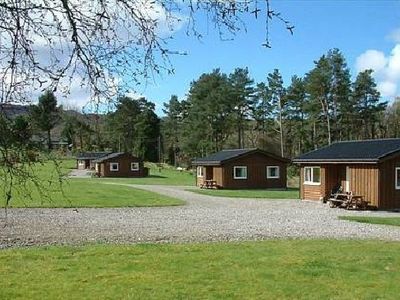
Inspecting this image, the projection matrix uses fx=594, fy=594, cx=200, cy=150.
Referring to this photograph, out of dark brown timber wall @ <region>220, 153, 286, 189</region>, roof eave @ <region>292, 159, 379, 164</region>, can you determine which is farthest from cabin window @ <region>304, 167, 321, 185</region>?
dark brown timber wall @ <region>220, 153, 286, 189</region>

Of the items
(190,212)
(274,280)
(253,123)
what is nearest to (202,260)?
(274,280)

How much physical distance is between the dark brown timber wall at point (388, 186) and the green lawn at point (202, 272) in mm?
16353

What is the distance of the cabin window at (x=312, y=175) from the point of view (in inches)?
1387

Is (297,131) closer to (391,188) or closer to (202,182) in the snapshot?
(202,182)

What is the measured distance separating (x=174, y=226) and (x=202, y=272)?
31.4ft

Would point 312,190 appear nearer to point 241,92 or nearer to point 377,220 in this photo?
point 377,220

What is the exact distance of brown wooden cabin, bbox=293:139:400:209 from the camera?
29.7 meters

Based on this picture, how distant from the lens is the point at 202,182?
173ft

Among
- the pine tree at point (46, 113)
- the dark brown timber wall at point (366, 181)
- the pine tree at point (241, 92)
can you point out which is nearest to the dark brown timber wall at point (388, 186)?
the dark brown timber wall at point (366, 181)

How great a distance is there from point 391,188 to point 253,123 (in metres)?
52.3

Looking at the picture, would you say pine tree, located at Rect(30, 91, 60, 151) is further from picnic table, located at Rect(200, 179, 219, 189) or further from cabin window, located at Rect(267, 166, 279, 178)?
cabin window, located at Rect(267, 166, 279, 178)

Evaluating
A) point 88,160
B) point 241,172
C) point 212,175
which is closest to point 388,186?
point 241,172

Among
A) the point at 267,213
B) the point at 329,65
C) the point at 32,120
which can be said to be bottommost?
the point at 267,213

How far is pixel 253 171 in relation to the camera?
50.3m
